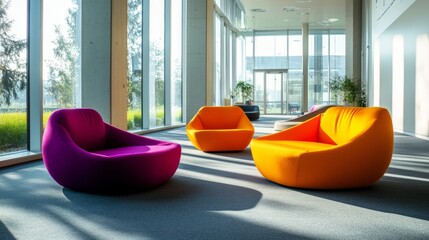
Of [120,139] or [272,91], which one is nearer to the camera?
[120,139]

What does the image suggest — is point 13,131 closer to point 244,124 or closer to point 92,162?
point 92,162

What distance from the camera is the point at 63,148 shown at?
332 cm

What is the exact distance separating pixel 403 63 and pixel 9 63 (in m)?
8.41

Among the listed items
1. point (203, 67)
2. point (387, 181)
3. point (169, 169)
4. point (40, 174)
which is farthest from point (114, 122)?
point (203, 67)

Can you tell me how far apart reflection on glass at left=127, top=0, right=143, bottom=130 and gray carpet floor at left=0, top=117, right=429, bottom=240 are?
14.2ft

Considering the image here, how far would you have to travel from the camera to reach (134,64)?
8.55 meters

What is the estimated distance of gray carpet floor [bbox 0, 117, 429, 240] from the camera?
2352mm

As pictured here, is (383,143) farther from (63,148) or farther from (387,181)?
(63,148)

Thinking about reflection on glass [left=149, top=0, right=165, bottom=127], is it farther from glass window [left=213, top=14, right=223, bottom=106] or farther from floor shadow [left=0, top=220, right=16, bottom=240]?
floor shadow [left=0, top=220, right=16, bottom=240]

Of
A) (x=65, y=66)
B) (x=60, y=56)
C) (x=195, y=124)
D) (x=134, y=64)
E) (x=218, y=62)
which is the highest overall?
(x=218, y=62)

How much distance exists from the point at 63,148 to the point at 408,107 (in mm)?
8130

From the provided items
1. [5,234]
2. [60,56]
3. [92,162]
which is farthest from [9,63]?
[5,234]

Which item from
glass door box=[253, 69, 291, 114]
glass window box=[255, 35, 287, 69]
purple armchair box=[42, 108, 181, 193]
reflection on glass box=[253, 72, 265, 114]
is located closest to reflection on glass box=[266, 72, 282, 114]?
glass door box=[253, 69, 291, 114]

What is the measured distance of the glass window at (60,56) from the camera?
5.70 meters
